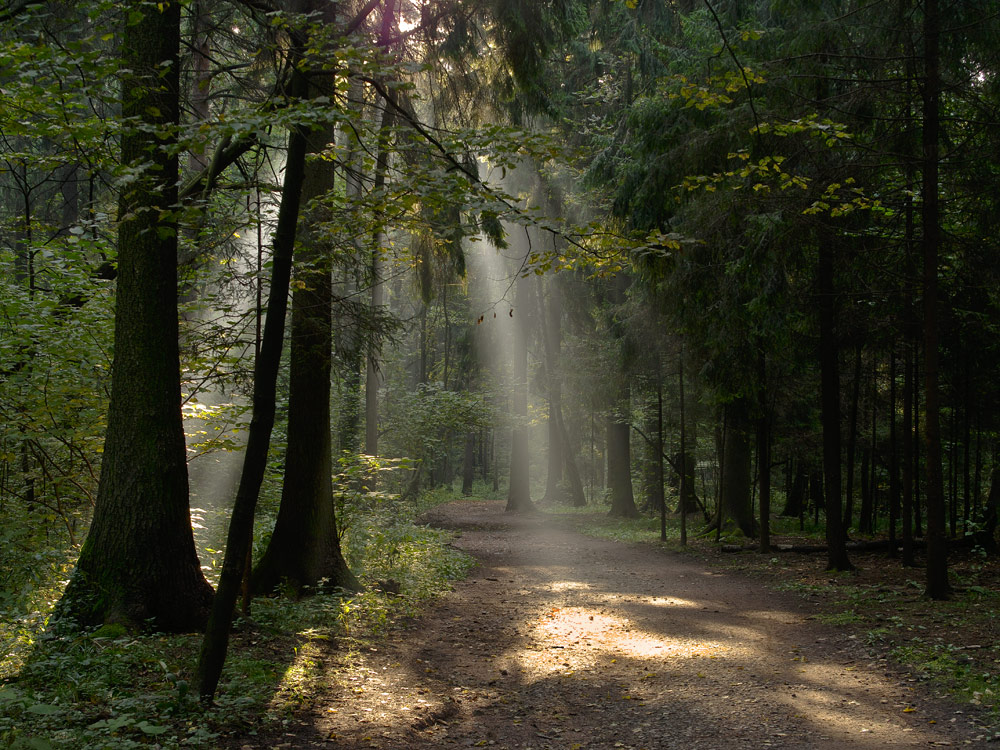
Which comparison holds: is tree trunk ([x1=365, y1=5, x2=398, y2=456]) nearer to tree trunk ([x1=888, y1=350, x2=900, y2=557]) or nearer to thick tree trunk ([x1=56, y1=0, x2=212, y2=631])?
thick tree trunk ([x1=56, y1=0, x2=212, y2=631])

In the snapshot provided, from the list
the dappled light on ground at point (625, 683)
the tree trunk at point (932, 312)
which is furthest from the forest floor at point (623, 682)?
the tree trunk at point (932, 312)

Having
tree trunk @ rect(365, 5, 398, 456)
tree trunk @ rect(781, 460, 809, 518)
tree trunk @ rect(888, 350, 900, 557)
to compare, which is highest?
tree trunk @ rect(365, 5, 398, 456)

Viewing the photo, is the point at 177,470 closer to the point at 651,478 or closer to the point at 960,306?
the point at 960,306

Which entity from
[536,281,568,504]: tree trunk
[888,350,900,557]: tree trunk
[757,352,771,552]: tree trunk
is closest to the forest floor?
[888,350,900,557]: tree trunk

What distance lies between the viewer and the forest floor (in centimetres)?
456

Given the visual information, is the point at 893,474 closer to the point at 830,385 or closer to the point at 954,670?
the point at 830,385

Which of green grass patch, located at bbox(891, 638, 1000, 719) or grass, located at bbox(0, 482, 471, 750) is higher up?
grass, located at bbox(0, 482, 471, 750)

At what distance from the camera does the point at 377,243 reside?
579cm

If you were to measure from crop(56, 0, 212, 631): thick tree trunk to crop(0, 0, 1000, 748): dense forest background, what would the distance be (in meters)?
0.02

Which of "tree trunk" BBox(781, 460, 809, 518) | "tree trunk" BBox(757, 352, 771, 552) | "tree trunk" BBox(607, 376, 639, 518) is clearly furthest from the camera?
"tree trunk" BBox(607, 376, 639, 518)

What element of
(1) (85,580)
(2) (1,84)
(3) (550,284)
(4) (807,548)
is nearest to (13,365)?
(1) (85,580)

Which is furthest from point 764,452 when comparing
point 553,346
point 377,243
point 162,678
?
point 553,346

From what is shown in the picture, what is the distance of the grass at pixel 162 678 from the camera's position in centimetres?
364

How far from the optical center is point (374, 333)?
7848 mm
